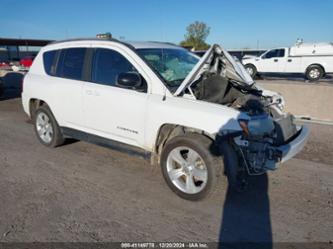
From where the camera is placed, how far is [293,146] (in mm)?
3607

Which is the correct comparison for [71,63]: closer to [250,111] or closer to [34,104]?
[34,104]

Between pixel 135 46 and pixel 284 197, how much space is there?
9.76ft

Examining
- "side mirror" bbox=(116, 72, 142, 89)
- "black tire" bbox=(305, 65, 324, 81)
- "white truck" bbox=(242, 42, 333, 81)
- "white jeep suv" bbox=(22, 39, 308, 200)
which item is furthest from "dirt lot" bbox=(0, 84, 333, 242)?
"black tire" bbox=(305, 65, 324, 81)

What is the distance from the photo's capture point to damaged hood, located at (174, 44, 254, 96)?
3.82m

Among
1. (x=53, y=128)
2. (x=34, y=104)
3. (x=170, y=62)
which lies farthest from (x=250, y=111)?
(x=34, y=104)

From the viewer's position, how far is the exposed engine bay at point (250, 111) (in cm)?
336

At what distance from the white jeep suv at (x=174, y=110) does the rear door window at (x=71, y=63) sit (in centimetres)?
2

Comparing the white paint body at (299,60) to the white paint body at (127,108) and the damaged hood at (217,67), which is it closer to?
the damaged hood at (217,67)

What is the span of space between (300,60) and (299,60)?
0.20 feet

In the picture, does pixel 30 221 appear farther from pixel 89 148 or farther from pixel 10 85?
pixel 10 85

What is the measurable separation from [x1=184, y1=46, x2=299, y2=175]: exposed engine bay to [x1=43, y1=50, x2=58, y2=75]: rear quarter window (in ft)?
9.47

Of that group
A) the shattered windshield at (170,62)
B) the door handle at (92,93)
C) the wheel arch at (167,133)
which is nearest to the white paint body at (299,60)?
the shattered windshield at (170,62)

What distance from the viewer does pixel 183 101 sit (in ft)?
12.0

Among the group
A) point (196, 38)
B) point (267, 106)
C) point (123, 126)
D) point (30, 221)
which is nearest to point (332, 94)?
point (267, 106)
